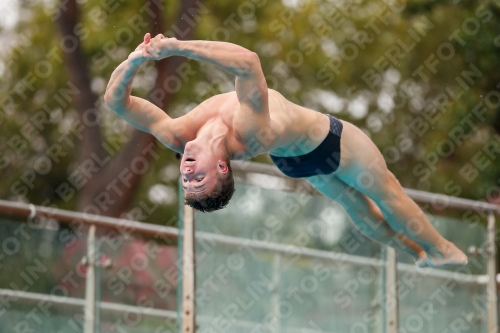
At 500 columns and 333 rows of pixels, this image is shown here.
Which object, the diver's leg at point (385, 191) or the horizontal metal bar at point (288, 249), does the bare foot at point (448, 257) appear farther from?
the horizontal metal bar at point (288, 249)

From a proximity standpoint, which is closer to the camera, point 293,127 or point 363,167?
point 293,127

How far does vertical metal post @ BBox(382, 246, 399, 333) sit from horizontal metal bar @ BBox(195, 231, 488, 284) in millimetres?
79

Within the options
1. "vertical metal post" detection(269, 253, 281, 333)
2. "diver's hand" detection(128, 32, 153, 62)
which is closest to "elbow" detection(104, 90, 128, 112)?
"diver's hand" detection(128, 32, 153, 62)

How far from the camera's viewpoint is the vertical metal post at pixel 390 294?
678 cm

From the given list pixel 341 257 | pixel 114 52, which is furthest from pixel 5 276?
pixel 114 52

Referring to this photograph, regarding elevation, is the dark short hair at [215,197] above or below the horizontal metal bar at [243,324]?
above

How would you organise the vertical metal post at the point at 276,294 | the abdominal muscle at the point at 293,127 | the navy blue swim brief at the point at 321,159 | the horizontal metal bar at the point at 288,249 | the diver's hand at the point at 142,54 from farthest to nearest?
the vertical metal post at the point at 276,294, the horizontal metal bar at the point at 288,249, the navy blue swim brief at the point at 321,159, the abdominal muscle at the point at 293,127, the diver's hand at the point at 142,54

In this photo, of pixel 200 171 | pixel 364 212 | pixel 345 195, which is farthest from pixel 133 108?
pixel 364 212

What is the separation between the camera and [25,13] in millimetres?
15961

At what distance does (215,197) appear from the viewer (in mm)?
4641

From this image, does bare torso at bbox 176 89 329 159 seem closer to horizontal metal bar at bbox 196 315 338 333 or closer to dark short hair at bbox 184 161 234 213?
dark short hair at bbox 184 161 234 213

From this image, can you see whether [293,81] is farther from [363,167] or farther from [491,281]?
[363,167]

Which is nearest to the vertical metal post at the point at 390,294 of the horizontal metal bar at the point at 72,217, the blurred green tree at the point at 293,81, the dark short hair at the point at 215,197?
the horizontal metal bar at the point at 72,217

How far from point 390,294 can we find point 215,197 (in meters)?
2.64
